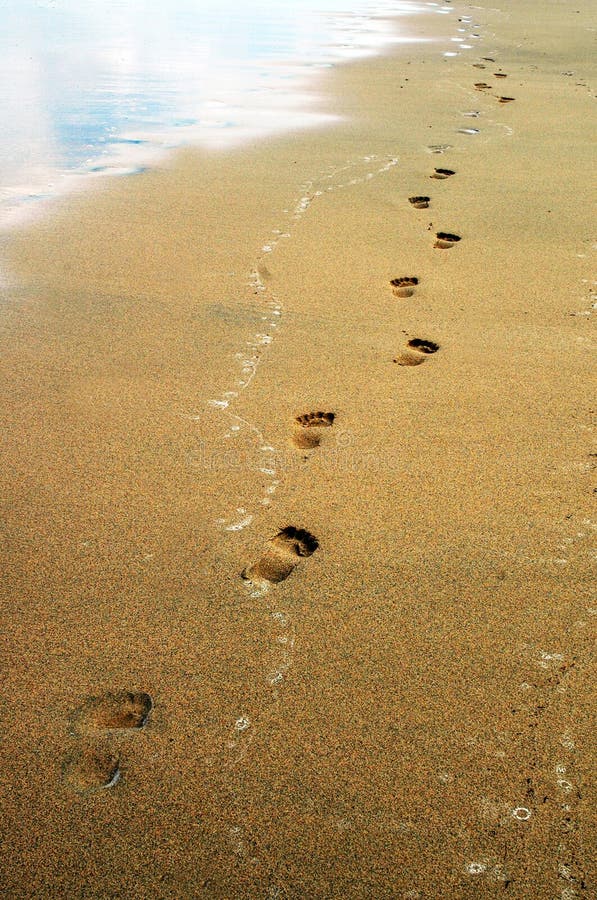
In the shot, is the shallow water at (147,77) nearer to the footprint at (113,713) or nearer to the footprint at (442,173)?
the footprint at (442,173)

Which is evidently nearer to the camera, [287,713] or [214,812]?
[214,812]

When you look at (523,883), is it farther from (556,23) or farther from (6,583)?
(556,23)

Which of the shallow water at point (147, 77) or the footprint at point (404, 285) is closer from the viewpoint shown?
the footprint at point (404, 285)

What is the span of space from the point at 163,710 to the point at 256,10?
16.1m

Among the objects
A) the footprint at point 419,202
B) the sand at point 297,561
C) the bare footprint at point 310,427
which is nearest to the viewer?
the sand at point 297,561

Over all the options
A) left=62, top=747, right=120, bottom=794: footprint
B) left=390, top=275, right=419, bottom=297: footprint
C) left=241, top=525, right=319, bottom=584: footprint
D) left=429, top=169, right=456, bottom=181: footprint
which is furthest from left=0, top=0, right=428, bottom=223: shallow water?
left=62, top=747, right=120, bottom=794: footprint

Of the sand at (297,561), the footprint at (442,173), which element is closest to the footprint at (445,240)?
the sand at (297,561)

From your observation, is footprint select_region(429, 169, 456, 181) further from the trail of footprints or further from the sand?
the trail of footprints

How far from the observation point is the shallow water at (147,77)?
253 inches

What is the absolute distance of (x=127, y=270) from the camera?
4324 mm

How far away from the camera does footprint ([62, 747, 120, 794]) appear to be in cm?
175

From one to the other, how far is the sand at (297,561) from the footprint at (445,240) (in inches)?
3.2

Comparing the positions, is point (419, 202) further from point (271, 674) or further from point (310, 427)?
point (271, 674)

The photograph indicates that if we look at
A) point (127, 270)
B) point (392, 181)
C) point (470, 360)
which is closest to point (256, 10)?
point (392, 181)
